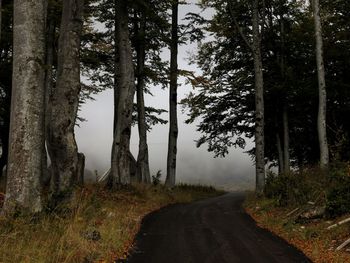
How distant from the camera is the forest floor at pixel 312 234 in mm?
8977

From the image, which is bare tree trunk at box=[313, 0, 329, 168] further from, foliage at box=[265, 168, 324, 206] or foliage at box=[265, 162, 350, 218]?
foliage at box=[265, 162, 350, 218]

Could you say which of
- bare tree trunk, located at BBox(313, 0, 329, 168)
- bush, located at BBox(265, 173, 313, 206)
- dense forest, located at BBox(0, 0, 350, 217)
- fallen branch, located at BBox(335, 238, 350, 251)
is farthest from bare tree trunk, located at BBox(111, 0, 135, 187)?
fallen branch, located at BBox(335, 238, 350, 251)

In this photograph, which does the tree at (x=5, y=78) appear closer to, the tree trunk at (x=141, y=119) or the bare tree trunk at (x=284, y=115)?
the tree trunk at (x=141, y=119)

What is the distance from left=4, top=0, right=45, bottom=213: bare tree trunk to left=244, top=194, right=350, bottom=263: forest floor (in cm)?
596

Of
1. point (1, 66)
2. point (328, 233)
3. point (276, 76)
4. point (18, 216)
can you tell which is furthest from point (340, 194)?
point (1, 66)

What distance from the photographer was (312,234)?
1066 cm

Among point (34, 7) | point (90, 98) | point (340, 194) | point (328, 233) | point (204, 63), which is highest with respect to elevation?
point (204, 63)

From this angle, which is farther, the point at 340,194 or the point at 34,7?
the point at 340,194

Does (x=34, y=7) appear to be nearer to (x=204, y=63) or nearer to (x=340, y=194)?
(x=340, y=194)

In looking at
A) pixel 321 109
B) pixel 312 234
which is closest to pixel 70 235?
pixel 312 234

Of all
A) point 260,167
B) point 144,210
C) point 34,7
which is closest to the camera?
point 34,7

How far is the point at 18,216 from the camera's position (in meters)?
8.53

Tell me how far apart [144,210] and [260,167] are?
6786 millimetres

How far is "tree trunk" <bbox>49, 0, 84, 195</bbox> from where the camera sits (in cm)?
1055
